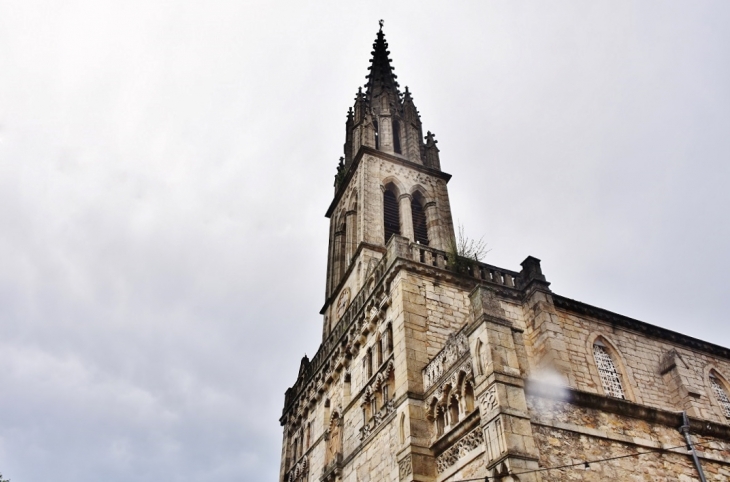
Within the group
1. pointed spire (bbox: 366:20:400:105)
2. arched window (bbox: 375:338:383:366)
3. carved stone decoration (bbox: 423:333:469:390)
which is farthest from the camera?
pointed spire (bbox: 366:20:400:105)

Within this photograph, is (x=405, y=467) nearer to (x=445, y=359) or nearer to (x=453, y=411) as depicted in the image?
(x=453, y=411)

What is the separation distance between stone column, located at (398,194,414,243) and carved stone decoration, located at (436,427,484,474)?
1380cm

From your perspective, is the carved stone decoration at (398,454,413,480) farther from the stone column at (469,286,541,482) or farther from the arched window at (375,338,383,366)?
the arched window at (375,338,383,366)

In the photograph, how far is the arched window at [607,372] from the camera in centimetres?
1894

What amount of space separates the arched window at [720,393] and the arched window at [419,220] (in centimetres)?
1240

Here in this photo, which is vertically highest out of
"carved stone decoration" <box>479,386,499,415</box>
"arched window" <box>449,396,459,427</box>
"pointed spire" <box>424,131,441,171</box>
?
"pointed spire" <box>424,131,441,171</box>

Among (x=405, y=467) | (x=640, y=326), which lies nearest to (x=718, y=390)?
(x=640, y=326)

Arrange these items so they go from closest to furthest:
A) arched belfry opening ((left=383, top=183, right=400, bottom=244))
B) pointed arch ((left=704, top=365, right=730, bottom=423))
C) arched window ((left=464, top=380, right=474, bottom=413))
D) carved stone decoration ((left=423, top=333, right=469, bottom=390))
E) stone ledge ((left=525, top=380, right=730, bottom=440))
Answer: stone ledge ((left=525, top=380, right=730, bottom=440))
arched window ((left=464, top=380, right=474, bottom=413))
carved stone decoration ((left=423, top=333, right=469, bottom=390))
pointed arch ((left=704, top=365, right=730, bottom=423))
arched belfry opening ((left=383, top=183, right=400, bottom=244))

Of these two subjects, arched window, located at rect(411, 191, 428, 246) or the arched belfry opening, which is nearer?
the arched belfry opening

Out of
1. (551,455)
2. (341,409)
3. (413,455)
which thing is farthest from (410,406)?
(341,409)

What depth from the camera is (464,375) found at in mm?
14242

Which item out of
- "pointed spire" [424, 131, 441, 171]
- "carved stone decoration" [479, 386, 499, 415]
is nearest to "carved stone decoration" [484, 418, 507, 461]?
"carved stone decoration" [479, 386, 499, 415]

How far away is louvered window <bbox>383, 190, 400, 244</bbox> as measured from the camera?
92.3 ft

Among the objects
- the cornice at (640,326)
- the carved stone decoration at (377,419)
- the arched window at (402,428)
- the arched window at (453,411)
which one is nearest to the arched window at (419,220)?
the cornice at (640,326)
